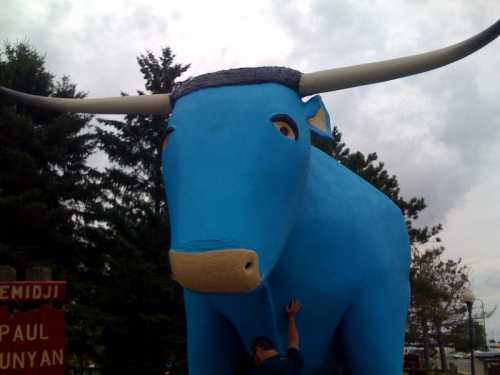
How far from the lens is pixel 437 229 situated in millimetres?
21484

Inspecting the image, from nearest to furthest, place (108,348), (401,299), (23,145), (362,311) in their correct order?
(362,311) < (401,299) < (108,348) < (23,145)

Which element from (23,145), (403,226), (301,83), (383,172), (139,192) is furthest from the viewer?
(383,172)

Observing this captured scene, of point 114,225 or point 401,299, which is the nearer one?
point 401,299

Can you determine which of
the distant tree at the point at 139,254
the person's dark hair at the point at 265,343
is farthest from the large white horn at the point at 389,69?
the distant tree at the point at 139,254

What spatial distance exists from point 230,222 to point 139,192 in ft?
46.8

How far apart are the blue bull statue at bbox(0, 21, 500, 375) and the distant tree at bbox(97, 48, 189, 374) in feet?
23.5

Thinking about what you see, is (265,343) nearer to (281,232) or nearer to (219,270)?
(281,232)

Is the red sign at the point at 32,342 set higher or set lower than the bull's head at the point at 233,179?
lower

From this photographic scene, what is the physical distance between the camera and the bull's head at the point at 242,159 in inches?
102

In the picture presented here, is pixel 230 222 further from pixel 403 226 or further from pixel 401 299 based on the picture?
pixel 403 226

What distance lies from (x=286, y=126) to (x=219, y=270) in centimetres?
103

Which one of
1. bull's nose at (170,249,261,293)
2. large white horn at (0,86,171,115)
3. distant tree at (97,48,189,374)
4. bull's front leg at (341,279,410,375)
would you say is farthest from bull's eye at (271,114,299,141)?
distant tree at (97,48,189,374)

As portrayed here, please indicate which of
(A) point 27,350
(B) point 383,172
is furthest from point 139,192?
(A) point 27,350

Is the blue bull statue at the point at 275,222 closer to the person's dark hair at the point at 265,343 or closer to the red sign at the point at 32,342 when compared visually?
the person's dark hair at the point at 265,343
